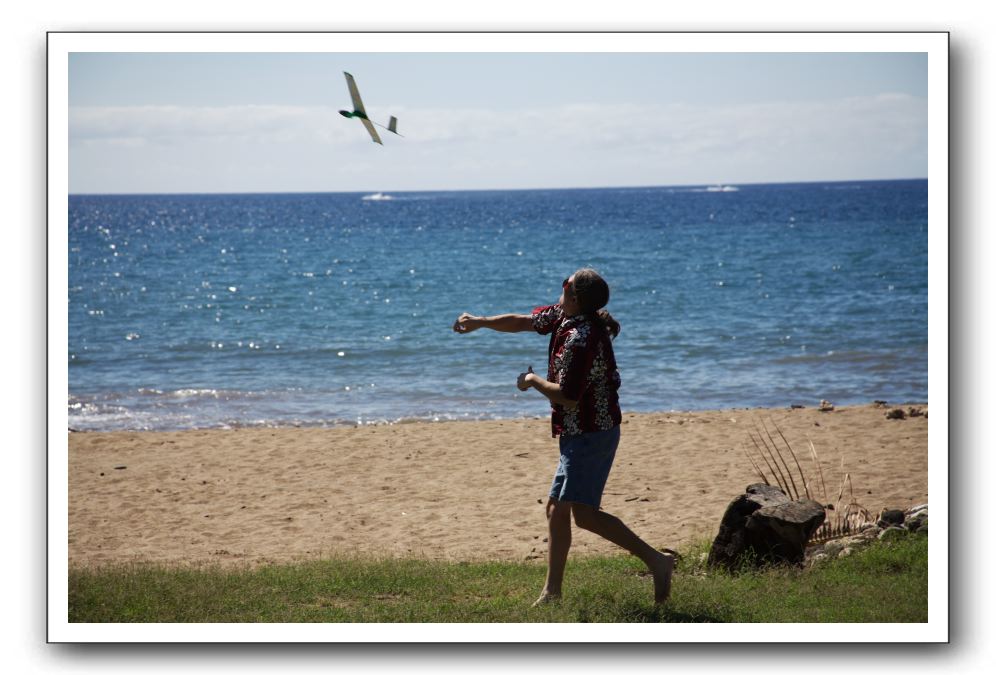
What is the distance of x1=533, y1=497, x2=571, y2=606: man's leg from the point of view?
537cm

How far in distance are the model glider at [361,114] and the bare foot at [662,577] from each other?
295 cm

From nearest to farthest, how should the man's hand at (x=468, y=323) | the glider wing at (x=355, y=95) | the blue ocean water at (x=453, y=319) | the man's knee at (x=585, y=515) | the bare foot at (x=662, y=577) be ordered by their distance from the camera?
the man's knee at (x=585, y=515) → the man's hand at (x=468, y=323) → the bare foot at (x=662, y=577) → the glider wing at (x=355, y=95) → the blue ocean water at (x=453, y=319)

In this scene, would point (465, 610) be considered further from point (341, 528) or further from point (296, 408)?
point (296, 408)

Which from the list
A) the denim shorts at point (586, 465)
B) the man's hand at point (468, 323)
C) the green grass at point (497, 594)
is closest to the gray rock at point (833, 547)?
the green grass at point (497, 594)

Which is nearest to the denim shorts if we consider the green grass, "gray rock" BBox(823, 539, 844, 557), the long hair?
the long hair

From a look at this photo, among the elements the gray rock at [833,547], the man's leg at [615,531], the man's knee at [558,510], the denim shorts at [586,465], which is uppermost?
the denim shorts at [586,465]

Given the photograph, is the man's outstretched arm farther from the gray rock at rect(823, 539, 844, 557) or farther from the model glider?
the gray rock at rect(823, 539, 844, 557)

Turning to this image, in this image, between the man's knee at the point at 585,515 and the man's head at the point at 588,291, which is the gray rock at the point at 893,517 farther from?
the man's head at the point at 588,291

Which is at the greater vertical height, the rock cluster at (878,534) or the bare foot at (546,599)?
the rock cluster at (878,534)

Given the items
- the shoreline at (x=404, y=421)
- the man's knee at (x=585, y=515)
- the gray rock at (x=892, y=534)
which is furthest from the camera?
the shoreline at (x=404, y=421)

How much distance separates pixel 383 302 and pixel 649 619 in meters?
23.1

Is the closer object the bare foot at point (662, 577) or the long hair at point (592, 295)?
the long hair at point (592, 295)

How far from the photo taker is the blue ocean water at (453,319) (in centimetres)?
1563

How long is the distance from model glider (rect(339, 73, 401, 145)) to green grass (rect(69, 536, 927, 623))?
8.95 ft
